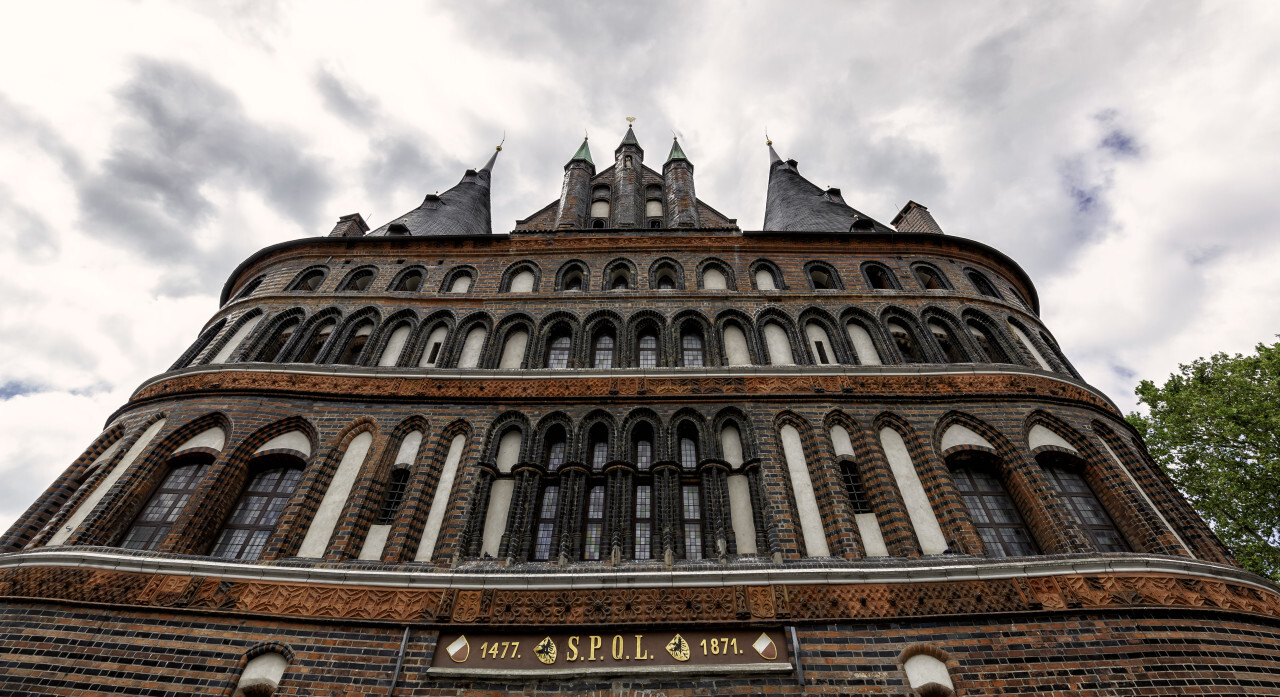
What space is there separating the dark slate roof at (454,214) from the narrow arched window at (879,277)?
10533 mm

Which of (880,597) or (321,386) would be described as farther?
(321,386)

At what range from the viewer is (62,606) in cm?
671

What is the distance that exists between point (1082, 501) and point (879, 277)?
606 centimetres

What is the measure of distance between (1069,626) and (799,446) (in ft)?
12.8

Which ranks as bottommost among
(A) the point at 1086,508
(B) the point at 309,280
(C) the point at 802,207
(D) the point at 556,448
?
(A) the point at 1086,508

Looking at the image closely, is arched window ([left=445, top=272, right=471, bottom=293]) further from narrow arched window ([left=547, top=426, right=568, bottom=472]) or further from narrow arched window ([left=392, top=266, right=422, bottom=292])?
narrow arched window ([left=547, top=426, right=568, bottom=472])

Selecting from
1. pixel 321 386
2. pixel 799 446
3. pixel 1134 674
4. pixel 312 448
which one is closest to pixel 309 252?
pixel 321 386

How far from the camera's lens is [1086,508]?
821 centimetres

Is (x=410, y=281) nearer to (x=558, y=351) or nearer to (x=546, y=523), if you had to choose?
(x=558, y=351)

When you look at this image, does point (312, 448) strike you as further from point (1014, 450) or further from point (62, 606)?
point (1014, 450)

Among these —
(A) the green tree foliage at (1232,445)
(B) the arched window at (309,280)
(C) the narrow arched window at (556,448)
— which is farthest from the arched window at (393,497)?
(A) the green tree foliage at (1232,445)

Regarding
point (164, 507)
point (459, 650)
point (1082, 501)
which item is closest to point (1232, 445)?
point (1082, 501)

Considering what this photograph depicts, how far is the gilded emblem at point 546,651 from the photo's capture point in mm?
6242

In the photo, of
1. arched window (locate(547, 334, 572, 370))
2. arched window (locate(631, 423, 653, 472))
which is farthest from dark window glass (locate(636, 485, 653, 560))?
arched window (locate(547, 334, 572, 370))
